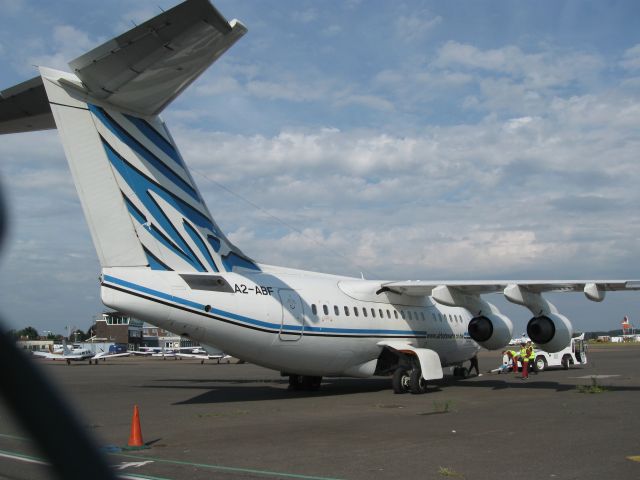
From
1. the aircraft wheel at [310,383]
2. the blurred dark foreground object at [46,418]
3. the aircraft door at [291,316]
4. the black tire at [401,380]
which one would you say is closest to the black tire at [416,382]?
the black tire at [401,380]

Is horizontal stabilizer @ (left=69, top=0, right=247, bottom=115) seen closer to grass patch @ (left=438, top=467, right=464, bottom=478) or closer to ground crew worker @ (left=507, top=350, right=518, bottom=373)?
grass patch @ (left=438, top=467, right=464, bottom=478)

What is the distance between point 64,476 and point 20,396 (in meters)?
0.21

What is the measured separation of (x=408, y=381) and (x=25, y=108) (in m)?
11.1

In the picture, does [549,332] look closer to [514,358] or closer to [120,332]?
[514,358]

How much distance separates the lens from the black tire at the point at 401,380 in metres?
17.3

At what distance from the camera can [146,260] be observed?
13039mm

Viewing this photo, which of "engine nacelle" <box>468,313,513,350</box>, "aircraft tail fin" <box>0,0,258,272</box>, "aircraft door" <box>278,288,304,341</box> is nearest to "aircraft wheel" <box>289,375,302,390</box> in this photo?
"aircraft door" <box>278,288,304,341</box>

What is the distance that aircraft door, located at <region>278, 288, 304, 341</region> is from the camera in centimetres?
1488

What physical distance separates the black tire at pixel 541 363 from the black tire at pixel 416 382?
13.0m

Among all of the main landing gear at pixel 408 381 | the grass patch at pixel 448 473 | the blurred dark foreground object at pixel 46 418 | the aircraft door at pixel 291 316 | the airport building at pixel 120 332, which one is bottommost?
the grass patch at pixel 448 473

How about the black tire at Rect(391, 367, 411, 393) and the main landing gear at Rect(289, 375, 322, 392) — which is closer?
the black tire at Rect(391, 367, 411, 393)

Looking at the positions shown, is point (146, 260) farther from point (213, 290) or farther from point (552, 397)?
point (552, 397)

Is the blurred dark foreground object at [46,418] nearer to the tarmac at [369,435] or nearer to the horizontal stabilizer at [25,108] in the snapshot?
the tarmac at [369,435]

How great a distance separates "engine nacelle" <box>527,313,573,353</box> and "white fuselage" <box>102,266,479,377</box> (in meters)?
3.49
